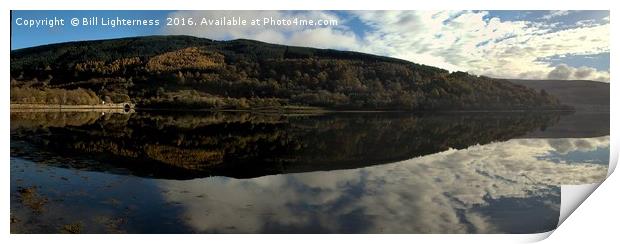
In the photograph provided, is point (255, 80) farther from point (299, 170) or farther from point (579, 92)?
point (579, 92)

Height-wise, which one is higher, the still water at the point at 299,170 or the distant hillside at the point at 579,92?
the distant hillside at the point at 579,92

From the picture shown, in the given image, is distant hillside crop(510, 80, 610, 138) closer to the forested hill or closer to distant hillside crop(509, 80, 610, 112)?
distant hillside crop(509, 80, 610, 112)

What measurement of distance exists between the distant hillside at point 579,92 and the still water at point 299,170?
0.24 m

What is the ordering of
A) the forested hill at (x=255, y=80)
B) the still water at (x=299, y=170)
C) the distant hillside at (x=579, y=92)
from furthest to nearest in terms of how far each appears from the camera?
the forested hill at (x=255, y=80)
the distant hillside at (x=579, y=92)
the still water at (x=299, y=170)

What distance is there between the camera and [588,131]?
22.1ft

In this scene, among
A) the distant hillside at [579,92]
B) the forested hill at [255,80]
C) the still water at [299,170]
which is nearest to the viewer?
the still water at [299,170]

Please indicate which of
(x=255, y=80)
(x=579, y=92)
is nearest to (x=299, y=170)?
(x=255, y=80)

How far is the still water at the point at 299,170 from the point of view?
6352mm

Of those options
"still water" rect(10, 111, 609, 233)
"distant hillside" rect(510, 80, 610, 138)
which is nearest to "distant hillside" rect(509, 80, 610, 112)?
"distant hillside" rect(510, 80, 610, 138)

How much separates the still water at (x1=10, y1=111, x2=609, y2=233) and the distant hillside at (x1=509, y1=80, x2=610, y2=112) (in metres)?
0.24

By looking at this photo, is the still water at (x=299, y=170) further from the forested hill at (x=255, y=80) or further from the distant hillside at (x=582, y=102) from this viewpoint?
the forested hill at (x=255, y=80)

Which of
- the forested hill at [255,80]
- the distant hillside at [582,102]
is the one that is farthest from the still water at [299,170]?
the forested hill at [255,80]

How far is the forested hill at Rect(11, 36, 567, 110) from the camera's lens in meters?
6.75
